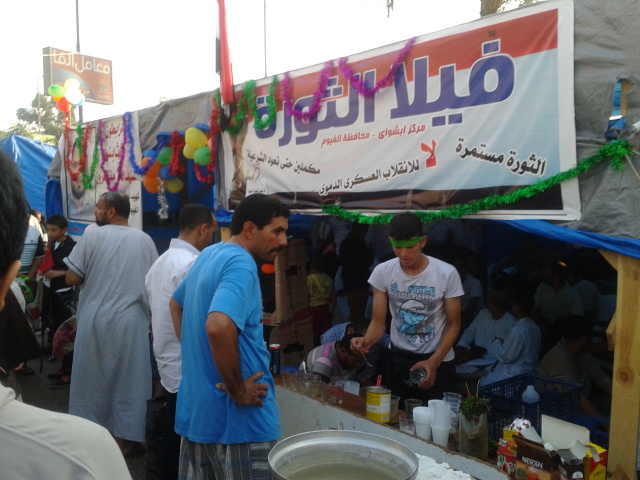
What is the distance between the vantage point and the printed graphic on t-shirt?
3.41 metres

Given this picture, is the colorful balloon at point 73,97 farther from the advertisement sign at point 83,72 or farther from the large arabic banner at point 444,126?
the advertisement sign at point 83,72

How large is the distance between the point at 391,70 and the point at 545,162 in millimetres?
1253

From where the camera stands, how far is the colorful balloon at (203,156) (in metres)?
5.33

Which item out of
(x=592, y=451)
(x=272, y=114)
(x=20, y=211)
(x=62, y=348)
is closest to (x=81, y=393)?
(x=62, y=348)

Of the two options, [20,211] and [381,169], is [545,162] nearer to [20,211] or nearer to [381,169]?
[381,169]

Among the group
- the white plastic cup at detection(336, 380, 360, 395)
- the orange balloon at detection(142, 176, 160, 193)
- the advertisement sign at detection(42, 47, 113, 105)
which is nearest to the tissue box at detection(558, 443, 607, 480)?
the white plastic cup at detection(336, 380, 360, 395)

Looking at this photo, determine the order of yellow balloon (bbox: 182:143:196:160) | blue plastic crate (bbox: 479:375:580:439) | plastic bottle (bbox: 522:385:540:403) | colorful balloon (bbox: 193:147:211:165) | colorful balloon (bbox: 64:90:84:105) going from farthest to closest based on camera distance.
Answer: colorful balloon (bbox: 64:90:84:105) → yellow balloon (bbox: 182:143:196:160) → colorful balloon (bbox: 193:147:211:165) → plastic bottle (bbox: 522:385:540:403) → blue plastic crate (bbox: 479:375:580:439)

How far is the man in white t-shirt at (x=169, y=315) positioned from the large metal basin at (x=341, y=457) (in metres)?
1.83

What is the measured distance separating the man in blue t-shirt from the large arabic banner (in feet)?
4.68

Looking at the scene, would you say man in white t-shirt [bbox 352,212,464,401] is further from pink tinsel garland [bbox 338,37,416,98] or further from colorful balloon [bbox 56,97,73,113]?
colorful balloon [bbox 56,97,73,113]

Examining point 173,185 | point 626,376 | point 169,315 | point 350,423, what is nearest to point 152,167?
point 173,185

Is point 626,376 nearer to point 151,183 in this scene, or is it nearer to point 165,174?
point 165,174

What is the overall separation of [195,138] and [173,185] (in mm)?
938

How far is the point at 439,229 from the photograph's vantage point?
6691 millimetres
